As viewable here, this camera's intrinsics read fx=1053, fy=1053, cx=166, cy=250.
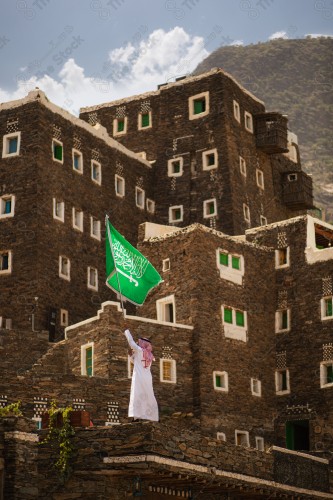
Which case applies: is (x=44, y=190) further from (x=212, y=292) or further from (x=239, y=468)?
(x=239, y=468)

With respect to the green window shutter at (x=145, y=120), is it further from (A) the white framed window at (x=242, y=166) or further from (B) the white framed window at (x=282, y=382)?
(B) the white framed window at (x=282, y=382)

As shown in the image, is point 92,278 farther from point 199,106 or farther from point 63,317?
point 199,106

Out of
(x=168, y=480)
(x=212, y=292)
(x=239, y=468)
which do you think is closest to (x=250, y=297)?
(x=212, y=292)

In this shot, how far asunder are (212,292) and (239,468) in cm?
1607

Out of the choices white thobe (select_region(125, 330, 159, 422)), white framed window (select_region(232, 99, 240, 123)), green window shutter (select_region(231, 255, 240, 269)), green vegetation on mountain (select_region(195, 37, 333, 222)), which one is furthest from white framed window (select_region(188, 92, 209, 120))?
green vegetation on mountain (select_region(195, 37, 333, 222))

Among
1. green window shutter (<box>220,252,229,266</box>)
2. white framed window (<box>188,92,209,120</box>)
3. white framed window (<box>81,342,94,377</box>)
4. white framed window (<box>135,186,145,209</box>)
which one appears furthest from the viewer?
white framed window (<box>188,92,209,120</box>)

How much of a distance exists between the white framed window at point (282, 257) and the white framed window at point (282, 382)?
5.55 metres

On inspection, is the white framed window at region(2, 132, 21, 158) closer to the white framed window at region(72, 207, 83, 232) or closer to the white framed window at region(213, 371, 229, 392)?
the white framed window at region(72, 207, 83, 232)

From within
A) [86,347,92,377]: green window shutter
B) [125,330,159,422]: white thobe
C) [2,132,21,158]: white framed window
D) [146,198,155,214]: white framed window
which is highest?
[2,132,21,158]: white framed window

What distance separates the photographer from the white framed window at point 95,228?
5969 cm

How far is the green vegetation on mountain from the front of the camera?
127000 millimetres

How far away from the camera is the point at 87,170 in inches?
2382

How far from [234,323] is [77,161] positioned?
48.2 ft

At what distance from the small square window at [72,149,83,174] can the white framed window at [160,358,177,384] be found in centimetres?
1517
